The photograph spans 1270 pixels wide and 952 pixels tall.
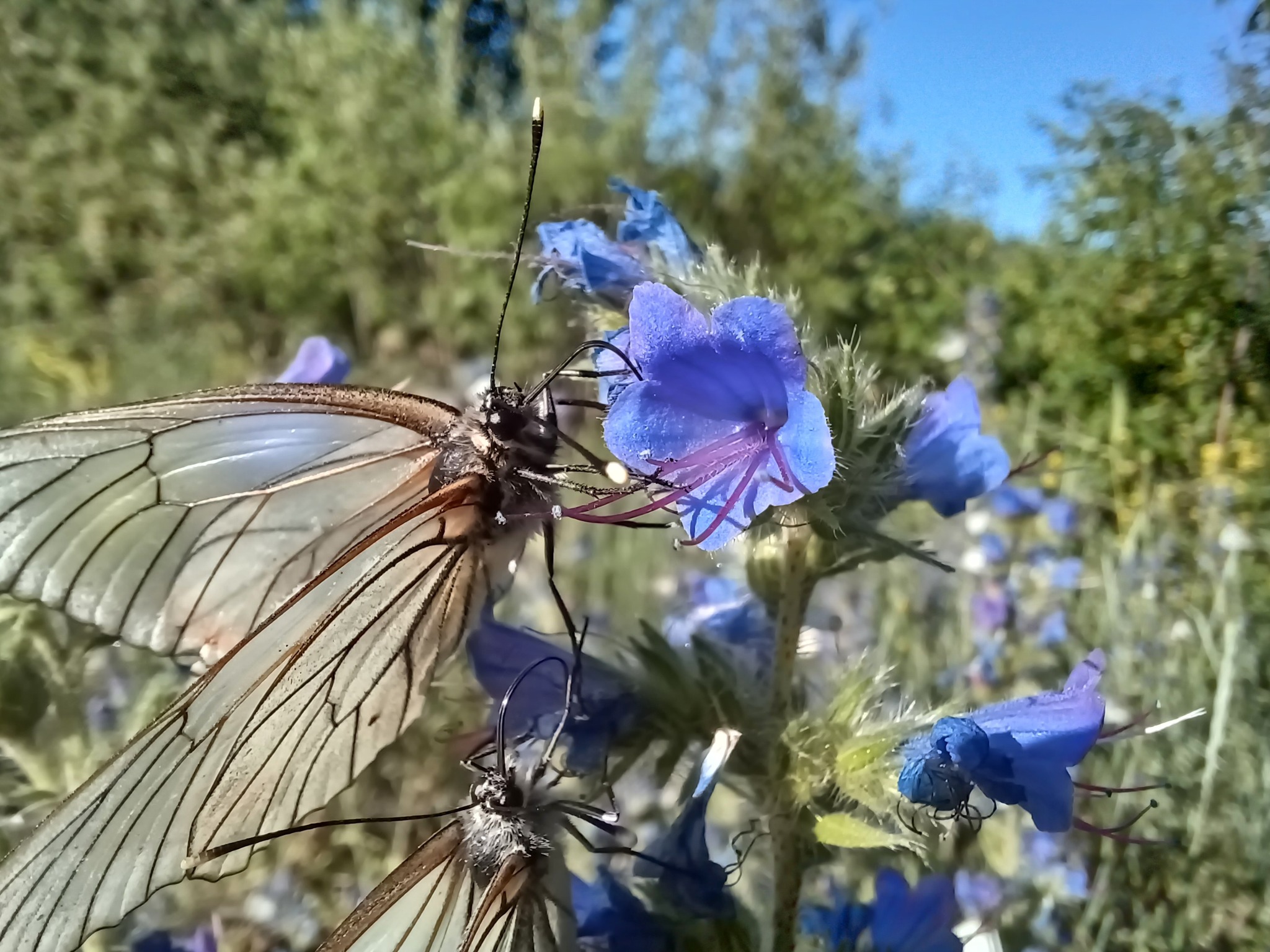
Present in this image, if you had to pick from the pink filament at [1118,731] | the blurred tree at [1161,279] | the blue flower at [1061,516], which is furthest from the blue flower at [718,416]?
the blue flower at [1061,516]

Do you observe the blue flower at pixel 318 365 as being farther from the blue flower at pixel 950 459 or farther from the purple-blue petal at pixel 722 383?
the blue flower at pixel 950 459

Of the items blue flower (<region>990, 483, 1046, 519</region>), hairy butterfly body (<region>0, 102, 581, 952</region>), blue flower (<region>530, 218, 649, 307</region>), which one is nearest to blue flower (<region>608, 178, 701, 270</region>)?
blue flower (<region>530, 218, 649, 307</region>)

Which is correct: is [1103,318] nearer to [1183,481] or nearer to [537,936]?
[1183,481]

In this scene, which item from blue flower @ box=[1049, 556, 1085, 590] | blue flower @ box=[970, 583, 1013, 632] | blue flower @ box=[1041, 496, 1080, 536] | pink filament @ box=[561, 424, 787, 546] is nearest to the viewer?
pink filament @ box=[561, 424, 787, 546]

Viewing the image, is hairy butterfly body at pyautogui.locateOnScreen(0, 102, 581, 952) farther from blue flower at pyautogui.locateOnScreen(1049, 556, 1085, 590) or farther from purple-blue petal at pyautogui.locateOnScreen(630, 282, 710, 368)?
blue flower at pyautogui.locateOnScreen(1049, 556, 1085, 590)

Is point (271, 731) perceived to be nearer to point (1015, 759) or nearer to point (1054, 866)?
point (1015, 759)
